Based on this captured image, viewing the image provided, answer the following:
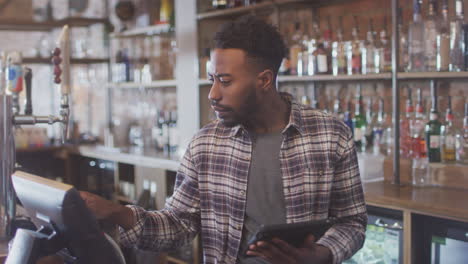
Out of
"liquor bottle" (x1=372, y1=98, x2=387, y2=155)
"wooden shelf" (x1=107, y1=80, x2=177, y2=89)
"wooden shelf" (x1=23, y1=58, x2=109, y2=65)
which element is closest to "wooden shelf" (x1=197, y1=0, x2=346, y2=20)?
"wooden shelf" (x1=107, y1=80, x2=177, y2=89)

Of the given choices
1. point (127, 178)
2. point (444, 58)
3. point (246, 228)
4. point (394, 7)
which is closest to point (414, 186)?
point (444, 58)

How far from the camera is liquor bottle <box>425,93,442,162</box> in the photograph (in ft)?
9.22

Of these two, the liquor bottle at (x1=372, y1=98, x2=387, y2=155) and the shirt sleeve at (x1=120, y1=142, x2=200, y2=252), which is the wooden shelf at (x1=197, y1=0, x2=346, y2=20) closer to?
the liquor bottle at (x1=372, y1=98, x2=387, y2=155)

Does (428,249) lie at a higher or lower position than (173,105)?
lower

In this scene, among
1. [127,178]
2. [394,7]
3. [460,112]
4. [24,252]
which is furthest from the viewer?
[127,178]

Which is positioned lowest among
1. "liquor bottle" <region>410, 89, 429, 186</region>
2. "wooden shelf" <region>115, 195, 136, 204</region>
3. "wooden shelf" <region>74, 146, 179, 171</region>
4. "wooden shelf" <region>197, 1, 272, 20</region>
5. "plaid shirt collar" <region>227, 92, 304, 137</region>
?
"wooden shelf" <region>115, 195, 136, 204</region>

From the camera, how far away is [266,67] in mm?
1622

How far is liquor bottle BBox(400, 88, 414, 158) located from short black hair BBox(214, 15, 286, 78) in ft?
4.95

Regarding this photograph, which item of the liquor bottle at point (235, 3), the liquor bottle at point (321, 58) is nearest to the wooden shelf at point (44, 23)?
the liquor bottle at point (235, 3)

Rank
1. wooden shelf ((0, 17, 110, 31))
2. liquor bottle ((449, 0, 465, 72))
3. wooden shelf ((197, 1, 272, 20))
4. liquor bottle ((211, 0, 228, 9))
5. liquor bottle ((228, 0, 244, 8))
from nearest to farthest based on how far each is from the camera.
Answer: liquor bottle ((449, 0, 465, 72)) → wooden shelf ((197, 1, 272, 20)) → liquor bottle ((228, 0, 244, 8)) → liquor bottle ((211, 0, 228, 9)) → wooden shelf ((0, 17, 110, 31))

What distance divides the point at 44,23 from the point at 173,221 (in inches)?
154

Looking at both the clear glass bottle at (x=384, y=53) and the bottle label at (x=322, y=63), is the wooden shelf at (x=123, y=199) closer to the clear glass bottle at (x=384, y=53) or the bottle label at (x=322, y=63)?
the bottle label at (x=322, y=63)

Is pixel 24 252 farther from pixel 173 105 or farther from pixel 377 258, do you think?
pixel 173 105

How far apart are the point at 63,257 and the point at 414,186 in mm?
1945
